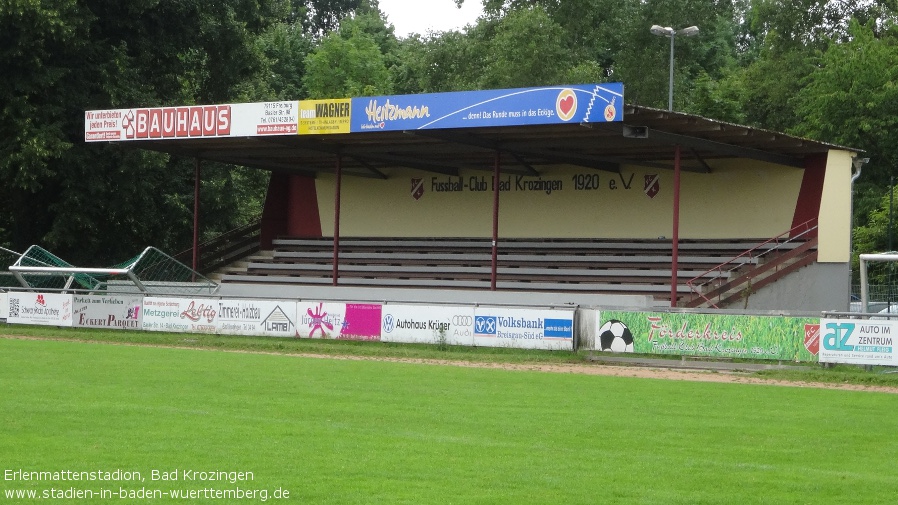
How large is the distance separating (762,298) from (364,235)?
55.8 feet

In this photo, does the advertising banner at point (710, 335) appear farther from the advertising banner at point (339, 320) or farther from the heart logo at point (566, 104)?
the advertising banner at point (339, 320)

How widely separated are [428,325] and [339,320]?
2606mm

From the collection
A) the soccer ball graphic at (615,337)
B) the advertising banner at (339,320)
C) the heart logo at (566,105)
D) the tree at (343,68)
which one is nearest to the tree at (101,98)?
the advertising banner at (339,320)

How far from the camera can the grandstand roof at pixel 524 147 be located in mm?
28984

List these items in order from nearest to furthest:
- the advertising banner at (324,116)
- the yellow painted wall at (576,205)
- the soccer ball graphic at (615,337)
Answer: the soccer ball graphic at (615,337) < the advertising banner at (324,116) < the yellow painted wall at (576,205)

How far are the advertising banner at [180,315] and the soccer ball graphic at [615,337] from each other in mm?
10798

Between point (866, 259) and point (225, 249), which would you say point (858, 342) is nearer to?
point (866, 259)

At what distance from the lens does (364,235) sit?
1716 inches

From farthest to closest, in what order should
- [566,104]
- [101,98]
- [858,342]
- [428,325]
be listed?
[101,98]
[428,325]
[566,104]
[858,342]

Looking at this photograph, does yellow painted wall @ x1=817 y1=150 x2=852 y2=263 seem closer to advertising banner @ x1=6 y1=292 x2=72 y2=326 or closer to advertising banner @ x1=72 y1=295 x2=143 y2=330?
advertising banner @ x1=72 y1=295 x2=143 y2=330

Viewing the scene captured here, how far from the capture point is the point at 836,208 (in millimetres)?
32562

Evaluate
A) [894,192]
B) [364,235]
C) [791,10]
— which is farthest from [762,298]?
[791,10]

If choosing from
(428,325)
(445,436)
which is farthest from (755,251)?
(445,436)

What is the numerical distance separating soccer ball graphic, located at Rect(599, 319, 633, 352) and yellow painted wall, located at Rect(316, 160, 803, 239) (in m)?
10.7
